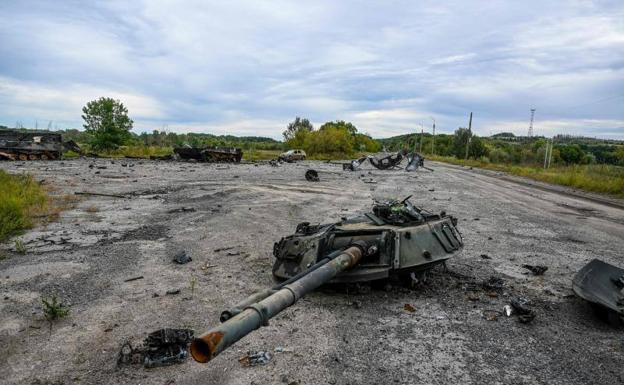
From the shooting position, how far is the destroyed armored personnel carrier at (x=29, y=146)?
103 feet

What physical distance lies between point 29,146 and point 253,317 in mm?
36293

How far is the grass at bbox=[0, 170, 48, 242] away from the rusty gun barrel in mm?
7970

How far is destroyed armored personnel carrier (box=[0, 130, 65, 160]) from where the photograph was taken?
103 feet

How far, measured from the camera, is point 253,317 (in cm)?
262

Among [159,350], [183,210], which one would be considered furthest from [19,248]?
[159,350]

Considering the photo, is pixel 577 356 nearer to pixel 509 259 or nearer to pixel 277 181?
pixel 509 259

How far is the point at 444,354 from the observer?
14.9 ft

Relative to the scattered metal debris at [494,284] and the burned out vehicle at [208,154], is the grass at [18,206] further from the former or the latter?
the burned out vehicle at [208,154]

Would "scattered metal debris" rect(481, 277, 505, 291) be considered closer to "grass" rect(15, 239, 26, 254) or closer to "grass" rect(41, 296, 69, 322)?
"grass" rect(41, 296, 69, 322)

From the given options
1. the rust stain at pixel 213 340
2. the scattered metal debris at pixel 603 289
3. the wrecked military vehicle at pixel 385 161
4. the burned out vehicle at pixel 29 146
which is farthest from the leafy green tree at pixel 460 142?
the rust stain at pixel 213 340

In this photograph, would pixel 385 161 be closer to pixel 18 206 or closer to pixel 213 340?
pixel 18 206

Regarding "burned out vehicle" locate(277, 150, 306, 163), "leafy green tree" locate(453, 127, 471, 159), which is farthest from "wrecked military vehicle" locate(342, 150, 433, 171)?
"leafy green tree" locate(453, 127, 471, 159)

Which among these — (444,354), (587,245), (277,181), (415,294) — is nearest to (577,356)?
(444,354)

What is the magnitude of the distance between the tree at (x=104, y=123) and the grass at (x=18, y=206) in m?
39.6
